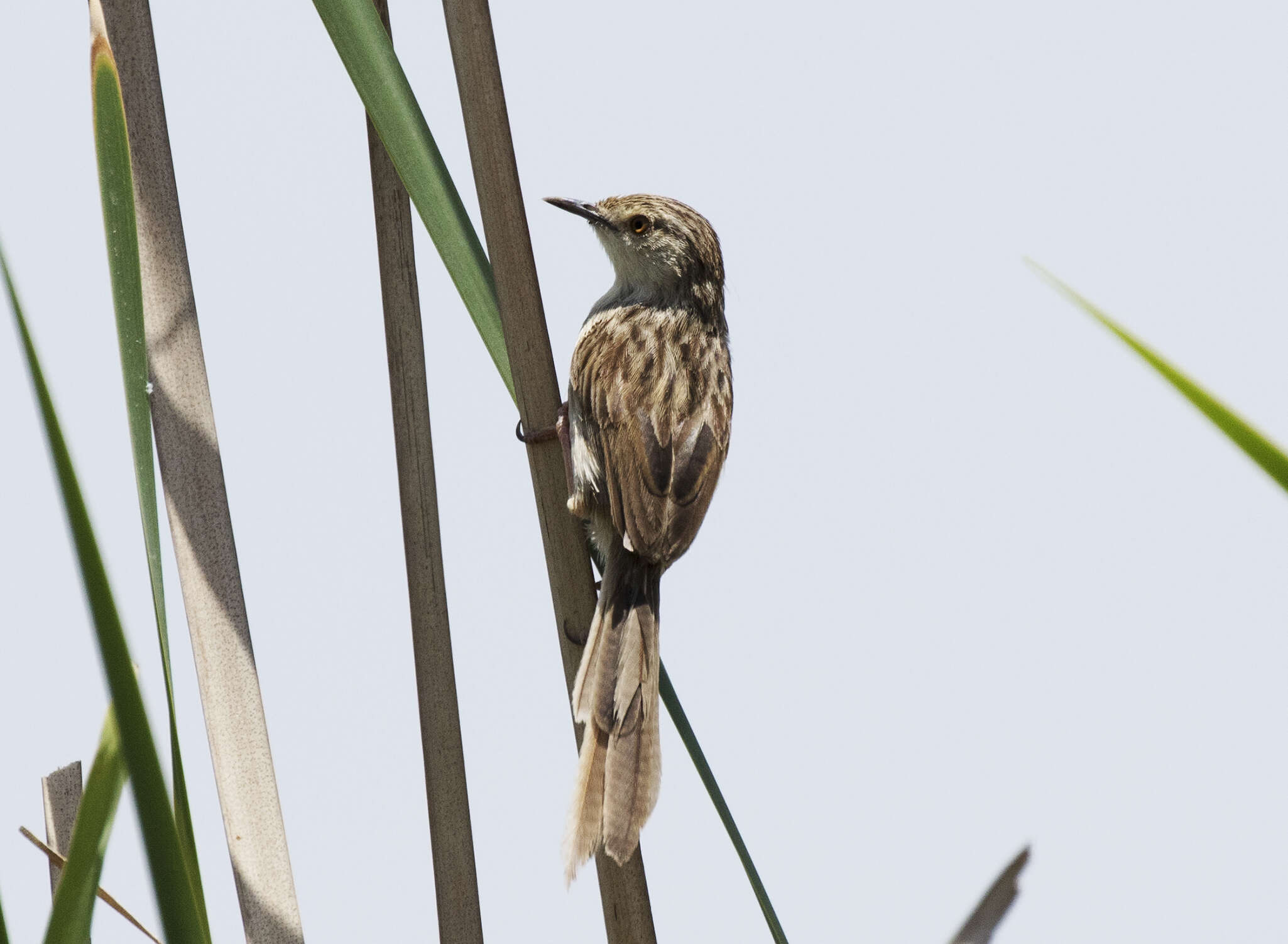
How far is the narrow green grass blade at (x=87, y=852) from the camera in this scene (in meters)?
1.30

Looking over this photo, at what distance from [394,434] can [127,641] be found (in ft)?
3.27

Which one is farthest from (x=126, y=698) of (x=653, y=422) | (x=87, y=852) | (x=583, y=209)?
(x=583, y=209)

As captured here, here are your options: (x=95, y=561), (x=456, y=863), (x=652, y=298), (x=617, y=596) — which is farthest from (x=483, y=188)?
(x=652, y=298)

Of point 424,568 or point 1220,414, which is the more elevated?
point 1220,414

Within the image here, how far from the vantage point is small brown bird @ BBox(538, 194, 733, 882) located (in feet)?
6.86

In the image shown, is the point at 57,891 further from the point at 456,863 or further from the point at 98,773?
the point at 456,863

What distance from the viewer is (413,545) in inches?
83.2

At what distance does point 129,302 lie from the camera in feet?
5.20

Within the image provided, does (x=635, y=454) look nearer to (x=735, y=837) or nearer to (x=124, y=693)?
(x=735, y=837)

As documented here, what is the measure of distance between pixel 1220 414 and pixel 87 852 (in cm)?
133

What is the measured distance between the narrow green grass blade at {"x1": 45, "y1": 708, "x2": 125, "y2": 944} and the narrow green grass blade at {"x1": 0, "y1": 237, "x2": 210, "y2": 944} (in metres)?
0.15

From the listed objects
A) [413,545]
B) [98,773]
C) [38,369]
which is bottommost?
[98,773]

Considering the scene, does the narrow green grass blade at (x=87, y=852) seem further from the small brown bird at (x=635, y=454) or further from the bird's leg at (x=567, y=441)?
the bird's leg at (x=567, y=441)

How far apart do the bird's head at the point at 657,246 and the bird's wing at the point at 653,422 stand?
0.22 m
